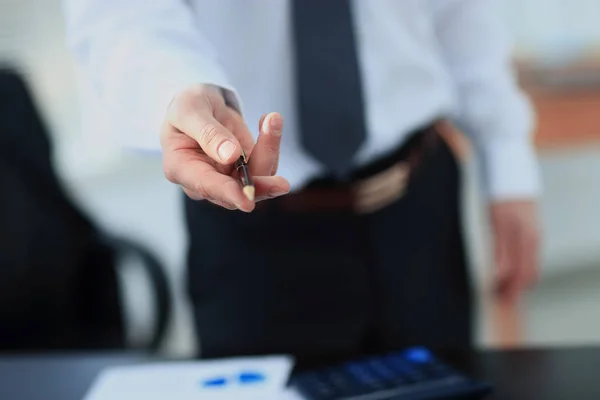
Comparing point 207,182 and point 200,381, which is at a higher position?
point 207,182

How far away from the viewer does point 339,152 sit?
63 cm

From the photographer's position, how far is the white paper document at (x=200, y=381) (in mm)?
476

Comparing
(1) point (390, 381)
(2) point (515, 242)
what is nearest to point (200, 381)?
(1) point (390, 381)

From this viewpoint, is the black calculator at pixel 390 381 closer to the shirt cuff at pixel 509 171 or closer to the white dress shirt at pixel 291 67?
the white dress shirt at pixel 291 67

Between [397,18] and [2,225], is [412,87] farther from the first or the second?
[2,225]

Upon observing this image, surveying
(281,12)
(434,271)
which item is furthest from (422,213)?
(281,12)

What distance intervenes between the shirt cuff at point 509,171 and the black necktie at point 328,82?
30 centimetres

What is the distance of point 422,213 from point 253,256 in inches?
8.0

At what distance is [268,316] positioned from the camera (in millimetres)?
692

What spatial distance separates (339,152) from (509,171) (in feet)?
1.04

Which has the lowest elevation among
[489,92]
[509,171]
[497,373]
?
[497,373]

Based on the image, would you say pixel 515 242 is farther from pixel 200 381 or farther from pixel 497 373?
pixel 200 381

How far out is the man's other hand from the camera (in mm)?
831

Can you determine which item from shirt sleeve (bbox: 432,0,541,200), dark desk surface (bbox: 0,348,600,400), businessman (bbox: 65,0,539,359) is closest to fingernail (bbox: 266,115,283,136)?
businessman (bbox: 65,0,539,359)
